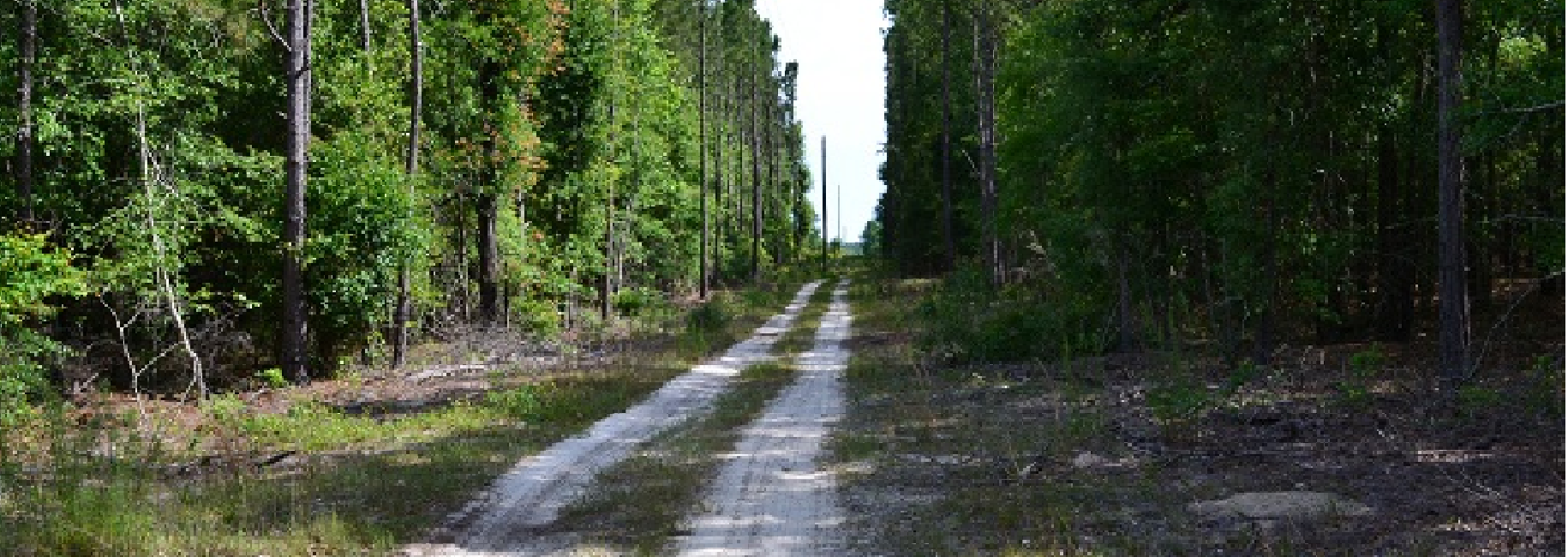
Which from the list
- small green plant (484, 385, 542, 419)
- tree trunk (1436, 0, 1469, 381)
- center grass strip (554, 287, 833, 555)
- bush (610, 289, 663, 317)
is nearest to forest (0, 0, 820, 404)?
small green plant (484, 385, 542, 419)

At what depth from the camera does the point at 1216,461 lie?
32.5 ft

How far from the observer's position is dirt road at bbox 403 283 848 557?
7.86m

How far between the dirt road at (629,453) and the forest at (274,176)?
680cm

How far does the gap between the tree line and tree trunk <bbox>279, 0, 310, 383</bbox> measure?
13.0m

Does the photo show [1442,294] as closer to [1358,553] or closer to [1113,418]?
[1113,418]

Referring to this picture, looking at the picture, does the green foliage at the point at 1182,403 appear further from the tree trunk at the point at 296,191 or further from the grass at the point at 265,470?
the tree trunk at the point at 296,191

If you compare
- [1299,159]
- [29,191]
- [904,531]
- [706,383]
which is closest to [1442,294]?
[1299,159]

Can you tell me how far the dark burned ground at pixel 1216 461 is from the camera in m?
7.25

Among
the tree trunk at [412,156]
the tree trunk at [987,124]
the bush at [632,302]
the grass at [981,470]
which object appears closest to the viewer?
the grass at [981,470]

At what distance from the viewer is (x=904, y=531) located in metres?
8.09

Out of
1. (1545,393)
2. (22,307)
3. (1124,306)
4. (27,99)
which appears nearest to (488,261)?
(27,99)

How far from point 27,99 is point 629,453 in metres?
11.9

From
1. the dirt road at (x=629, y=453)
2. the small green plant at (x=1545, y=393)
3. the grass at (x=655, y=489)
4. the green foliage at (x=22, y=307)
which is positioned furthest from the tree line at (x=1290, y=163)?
the green foliage at (x=22, y=307)

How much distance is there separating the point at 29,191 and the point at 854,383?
13.9 m
